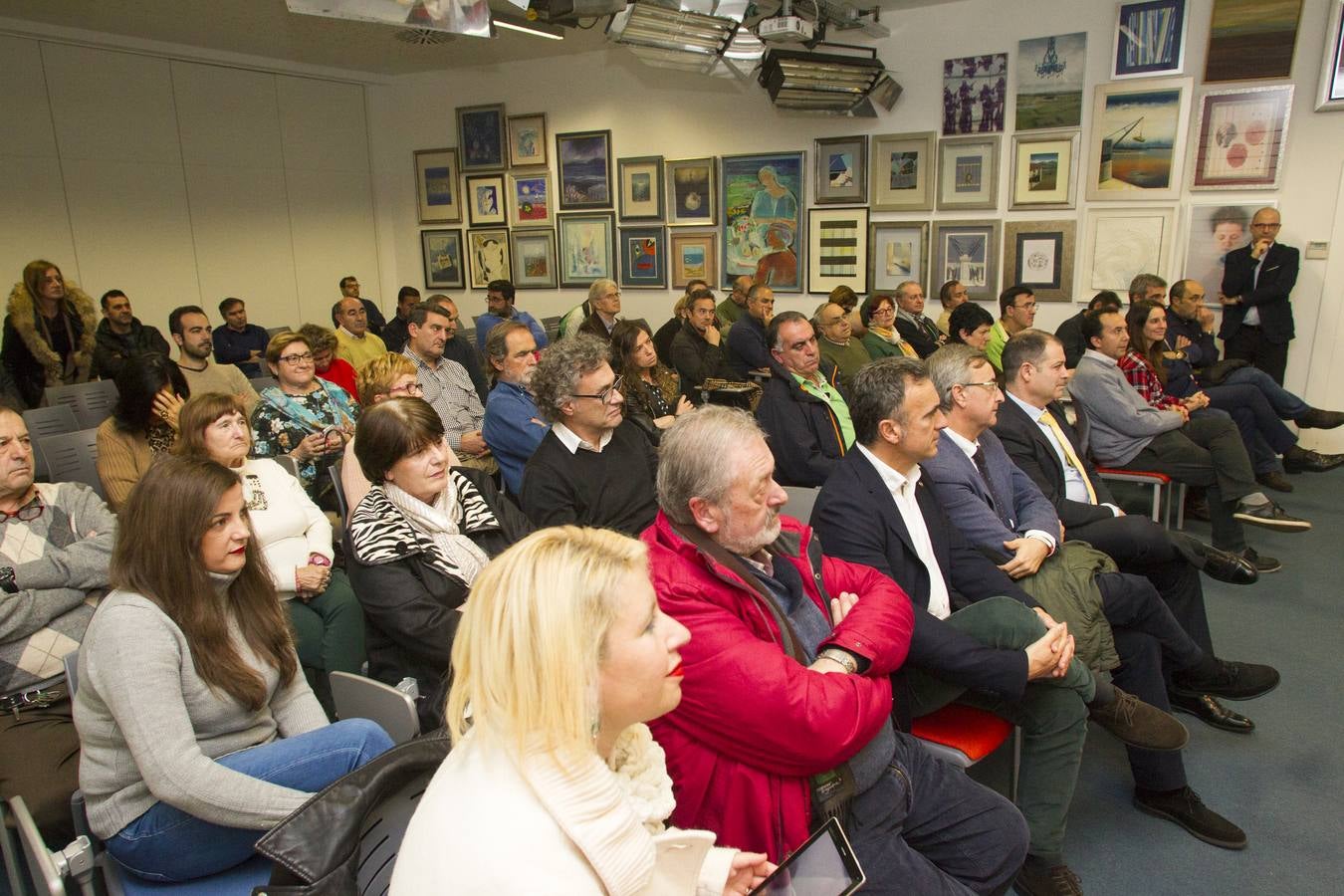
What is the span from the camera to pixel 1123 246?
705 centimetres

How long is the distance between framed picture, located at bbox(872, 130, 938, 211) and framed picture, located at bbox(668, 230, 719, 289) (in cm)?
181

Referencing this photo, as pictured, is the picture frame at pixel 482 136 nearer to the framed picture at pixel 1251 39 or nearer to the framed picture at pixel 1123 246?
the framed picture at pixel 1123 246

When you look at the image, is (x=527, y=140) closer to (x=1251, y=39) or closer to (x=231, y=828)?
(x=1251, y=39)

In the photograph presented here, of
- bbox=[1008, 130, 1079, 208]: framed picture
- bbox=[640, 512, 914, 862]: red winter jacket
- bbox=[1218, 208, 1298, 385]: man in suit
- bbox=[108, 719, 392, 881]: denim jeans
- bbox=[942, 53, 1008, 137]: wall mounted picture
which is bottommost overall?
bbox=[108, 719, 392, 881]: denim jeans

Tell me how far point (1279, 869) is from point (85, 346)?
776cm

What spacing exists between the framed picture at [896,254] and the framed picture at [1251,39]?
8.17 ft

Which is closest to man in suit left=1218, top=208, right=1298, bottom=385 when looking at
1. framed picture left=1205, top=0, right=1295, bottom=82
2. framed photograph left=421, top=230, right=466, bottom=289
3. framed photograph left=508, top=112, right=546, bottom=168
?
framed picture left=1205, top=0, right=1295, bottom=82

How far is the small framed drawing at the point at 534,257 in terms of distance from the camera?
10086 millimetres

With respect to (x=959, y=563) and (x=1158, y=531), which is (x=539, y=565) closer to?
(x=959, y=563)

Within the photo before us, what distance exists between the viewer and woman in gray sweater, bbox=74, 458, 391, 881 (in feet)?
5.32

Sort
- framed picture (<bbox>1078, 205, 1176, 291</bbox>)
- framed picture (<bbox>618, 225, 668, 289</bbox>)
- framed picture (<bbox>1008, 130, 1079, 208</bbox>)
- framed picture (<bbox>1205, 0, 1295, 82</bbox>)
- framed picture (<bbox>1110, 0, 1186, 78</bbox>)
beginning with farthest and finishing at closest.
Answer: framed picture (<bbox>618, 225, 668, 289</bbox>), framed picture (<bbox>1008, 130, 1079, 208</bbox>), framed picture (<bbox>1078, 205, 1176, 291</bbox>), framed picture (<bbox>1110, 0, 1186, 78</bbox>), framed picture (<bbox>1205, 0, 1295, 82</bbox>)

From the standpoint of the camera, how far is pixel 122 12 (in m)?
7.17

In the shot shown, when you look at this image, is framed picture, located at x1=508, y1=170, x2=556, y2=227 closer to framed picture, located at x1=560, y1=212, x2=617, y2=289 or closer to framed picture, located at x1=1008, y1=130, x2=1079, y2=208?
framed picture, located at x1=560, y1=212, x2=617, y2=289

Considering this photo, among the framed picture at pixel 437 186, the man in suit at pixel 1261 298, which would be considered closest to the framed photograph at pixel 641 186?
the framed picture at pixel 437 186
